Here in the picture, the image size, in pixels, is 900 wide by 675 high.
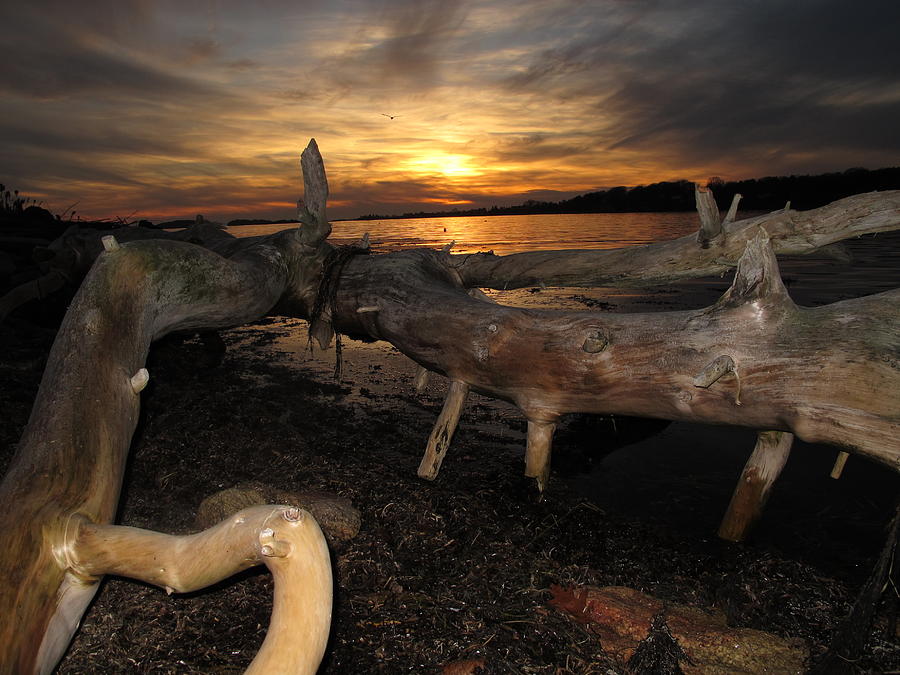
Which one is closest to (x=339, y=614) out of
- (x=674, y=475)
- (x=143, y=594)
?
(x=143, y=594)

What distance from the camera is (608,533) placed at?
437 centimetres

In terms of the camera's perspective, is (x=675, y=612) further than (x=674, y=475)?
No

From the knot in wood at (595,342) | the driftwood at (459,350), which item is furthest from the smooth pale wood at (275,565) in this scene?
the knot in wood at (595,342)

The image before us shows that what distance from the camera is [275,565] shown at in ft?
5.50

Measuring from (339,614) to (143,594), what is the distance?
4.08 feet

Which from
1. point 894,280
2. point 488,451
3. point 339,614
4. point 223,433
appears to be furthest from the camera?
point 894,280

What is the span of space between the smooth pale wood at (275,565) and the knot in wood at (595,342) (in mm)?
3059

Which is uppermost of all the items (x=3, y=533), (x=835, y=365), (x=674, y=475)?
(x=835, y=365)

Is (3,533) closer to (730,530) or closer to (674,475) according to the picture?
(730,530)

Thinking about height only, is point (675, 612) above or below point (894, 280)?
below

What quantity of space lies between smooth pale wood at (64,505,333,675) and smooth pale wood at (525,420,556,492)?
136 inches

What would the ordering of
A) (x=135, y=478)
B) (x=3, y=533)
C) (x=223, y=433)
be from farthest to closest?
(x=223, y=433)
(x=135, y=478)
(x=3, y=533)

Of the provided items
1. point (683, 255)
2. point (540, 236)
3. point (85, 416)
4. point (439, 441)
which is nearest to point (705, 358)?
point (683, 255)

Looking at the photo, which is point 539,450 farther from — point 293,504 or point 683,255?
point 683,255
